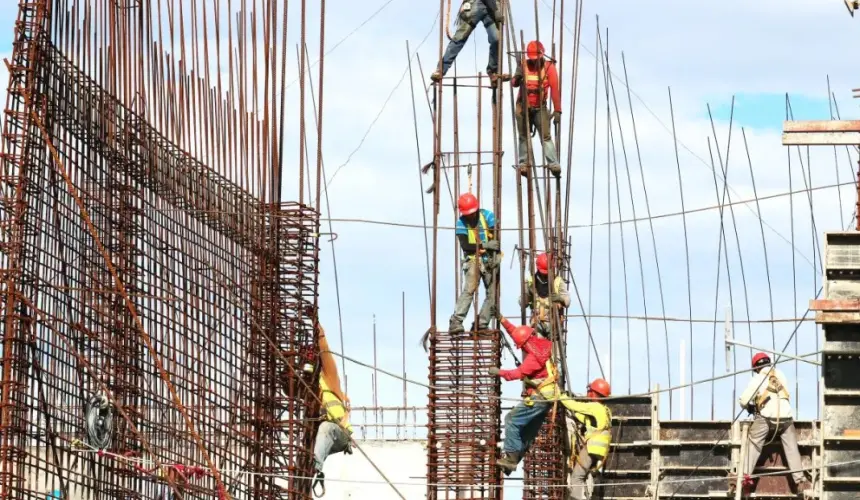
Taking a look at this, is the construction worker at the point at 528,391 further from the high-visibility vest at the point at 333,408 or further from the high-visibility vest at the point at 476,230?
the high-visibility vest at the point at 333,408

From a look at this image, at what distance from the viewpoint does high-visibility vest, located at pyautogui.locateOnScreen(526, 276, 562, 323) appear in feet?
81.8

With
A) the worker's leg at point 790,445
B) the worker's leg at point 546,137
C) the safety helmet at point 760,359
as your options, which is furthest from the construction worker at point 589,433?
the worker's leg at point 546,137

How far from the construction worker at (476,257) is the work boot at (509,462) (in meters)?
1.76

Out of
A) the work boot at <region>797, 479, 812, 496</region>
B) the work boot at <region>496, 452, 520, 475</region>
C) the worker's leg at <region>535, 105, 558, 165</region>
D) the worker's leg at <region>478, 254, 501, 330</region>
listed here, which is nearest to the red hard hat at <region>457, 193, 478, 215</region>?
the worker's leg at <region>478, 254, 501, 330</region>

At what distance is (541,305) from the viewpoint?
2530 cm

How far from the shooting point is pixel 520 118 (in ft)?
82.7

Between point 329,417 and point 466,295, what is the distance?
2.66 meters

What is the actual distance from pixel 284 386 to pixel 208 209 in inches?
104

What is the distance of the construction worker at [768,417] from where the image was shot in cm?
2312

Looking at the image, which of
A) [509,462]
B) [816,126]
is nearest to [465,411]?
[509,462]

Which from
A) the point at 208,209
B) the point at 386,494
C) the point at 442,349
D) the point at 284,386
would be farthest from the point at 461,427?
the point at 386,494

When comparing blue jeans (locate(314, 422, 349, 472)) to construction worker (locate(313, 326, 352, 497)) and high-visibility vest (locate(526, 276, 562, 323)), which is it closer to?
construction worker (locate(313, 326, 352, 497))

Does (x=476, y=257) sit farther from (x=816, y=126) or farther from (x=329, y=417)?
(x=816, y=126)

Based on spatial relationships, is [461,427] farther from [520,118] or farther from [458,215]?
[520,118]
